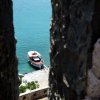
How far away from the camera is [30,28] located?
29875mm

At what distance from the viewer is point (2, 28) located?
733 cm

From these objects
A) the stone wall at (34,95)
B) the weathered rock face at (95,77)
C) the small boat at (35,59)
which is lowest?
the small boat at (35,59)

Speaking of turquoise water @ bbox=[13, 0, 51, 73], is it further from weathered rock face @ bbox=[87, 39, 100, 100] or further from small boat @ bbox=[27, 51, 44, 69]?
weathered rock face @ bbox=[87, 39, 100, 100]

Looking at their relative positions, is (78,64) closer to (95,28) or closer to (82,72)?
(82,72)

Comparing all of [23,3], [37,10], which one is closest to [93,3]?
[37,10]

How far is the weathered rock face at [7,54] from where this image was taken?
741cm

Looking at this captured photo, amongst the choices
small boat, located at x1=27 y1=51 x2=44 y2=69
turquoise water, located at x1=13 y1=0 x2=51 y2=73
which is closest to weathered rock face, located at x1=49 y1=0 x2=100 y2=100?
small boat, located at x1=27 y1=51 x2=44 y2=69

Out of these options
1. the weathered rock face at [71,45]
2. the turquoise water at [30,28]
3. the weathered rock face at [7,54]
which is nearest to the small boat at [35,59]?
the turquoise water at [30,28]

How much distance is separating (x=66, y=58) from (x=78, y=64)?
1.88 ft

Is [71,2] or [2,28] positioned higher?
[71,2]

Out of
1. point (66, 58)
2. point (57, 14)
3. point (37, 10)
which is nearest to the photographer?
point (66, 58)

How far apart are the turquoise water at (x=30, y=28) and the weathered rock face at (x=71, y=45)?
16.0 m

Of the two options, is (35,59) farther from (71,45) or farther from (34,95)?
(71,45)

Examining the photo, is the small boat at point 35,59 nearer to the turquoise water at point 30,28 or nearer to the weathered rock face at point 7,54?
the turquoise water at point 30,28
